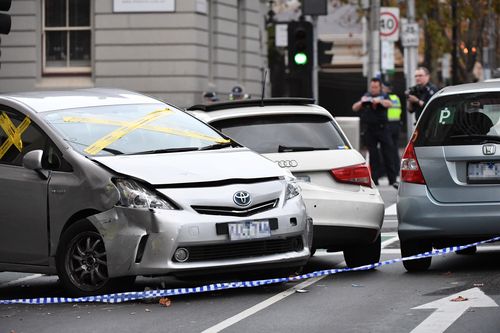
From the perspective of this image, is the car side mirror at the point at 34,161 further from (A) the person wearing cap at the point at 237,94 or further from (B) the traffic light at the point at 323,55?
(A) the person wearing cap at the point at 237,94

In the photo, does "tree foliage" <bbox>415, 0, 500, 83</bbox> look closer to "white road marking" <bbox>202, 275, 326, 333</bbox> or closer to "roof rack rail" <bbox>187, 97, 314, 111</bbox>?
"roof rack rail" <bbox>187, 97, 314, 111</bbox>

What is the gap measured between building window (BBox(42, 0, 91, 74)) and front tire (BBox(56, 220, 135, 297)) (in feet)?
75.7

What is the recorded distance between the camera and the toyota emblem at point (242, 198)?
1023 cm

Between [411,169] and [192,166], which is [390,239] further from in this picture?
[192,166]

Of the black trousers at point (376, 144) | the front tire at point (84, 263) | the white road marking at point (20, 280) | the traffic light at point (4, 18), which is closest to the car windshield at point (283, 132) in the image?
the front tire at point (84, 263)

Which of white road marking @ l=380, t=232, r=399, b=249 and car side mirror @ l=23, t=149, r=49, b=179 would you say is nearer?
car side mirror @ l=23, t=149, r=49, b=179

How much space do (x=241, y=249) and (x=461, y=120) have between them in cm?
262

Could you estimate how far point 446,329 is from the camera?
341 inches

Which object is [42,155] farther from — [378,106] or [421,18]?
[421,18]

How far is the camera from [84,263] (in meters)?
10.4

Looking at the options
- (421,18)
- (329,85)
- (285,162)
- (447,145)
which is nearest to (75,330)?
(285,162)

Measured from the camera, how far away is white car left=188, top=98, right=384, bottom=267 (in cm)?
1176

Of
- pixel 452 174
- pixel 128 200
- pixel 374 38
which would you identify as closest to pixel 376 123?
pixel 374 38

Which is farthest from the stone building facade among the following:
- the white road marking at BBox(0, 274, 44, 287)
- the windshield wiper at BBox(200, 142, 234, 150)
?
the windshield wiper at BBox(200, 142, 234, 150)
